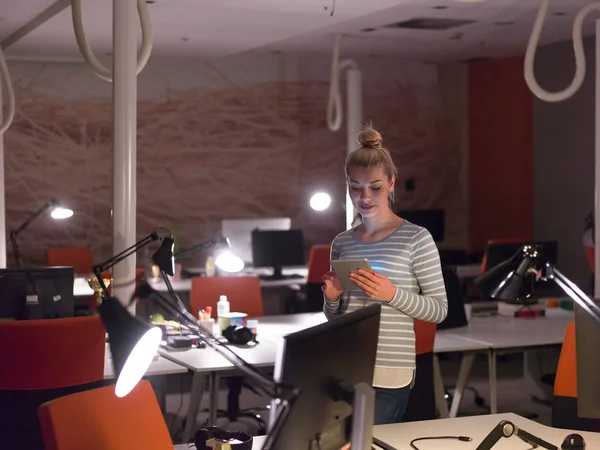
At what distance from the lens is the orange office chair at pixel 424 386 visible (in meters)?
4.38

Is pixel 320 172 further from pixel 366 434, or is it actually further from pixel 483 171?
pixel 366 434

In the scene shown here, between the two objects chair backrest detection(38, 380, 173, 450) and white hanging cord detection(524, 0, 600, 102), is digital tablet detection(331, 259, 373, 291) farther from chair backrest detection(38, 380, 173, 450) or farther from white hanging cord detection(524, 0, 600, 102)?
white hanging cord detection(524, 0, 600, 102)

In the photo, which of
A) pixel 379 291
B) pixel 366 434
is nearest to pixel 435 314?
pixel 379 291

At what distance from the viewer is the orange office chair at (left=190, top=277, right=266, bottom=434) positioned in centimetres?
518

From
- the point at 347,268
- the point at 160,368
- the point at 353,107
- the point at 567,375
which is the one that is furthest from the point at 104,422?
the point at 353,107

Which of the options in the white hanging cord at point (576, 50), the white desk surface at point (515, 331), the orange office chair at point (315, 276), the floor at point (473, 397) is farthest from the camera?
the orange office chair at point (315, 276)

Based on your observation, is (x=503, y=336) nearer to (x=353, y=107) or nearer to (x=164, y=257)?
(x=164, y=257)

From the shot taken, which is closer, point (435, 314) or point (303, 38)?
point (435, 314)

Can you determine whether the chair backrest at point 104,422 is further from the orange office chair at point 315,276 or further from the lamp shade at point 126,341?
the orange office chair at point 315,276

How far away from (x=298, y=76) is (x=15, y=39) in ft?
10.4

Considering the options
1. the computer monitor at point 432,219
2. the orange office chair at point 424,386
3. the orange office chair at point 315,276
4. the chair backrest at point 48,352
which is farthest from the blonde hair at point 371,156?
the computer monitor at point 432,219

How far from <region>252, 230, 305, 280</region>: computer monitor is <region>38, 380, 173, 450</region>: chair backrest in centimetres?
492

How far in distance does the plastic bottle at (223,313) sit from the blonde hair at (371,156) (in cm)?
192

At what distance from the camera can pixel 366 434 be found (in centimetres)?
190
